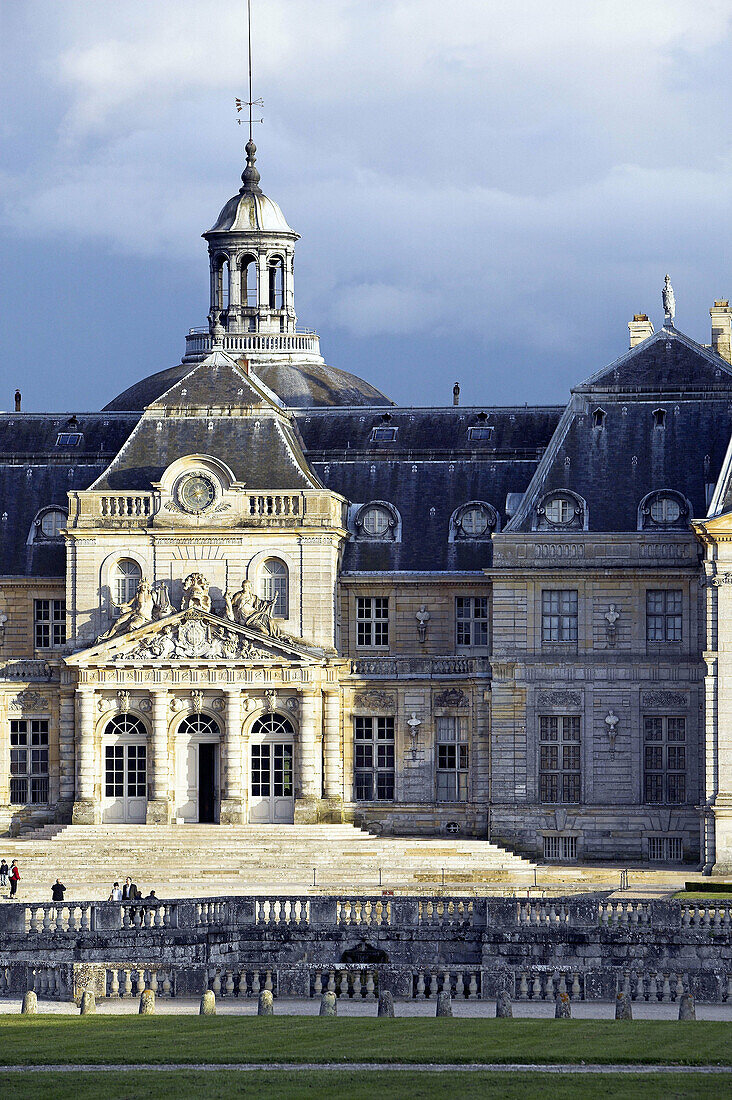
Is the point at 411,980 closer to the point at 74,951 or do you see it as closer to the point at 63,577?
the point at 74,951

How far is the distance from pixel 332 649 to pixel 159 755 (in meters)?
6.25

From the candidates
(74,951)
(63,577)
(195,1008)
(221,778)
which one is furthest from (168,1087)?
(63,577)

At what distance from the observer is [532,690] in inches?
3248

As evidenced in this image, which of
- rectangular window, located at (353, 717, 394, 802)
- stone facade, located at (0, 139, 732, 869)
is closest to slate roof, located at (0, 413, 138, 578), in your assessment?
stone facade, located at (0, 139, 732, 869)

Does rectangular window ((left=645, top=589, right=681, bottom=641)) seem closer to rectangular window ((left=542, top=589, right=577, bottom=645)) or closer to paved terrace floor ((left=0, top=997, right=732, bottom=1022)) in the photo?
rectangular window ((left=542, top=589, right=577, bottom=645))

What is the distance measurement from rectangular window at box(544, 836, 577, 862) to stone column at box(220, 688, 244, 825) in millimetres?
9309

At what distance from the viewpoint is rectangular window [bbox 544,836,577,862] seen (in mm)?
81688

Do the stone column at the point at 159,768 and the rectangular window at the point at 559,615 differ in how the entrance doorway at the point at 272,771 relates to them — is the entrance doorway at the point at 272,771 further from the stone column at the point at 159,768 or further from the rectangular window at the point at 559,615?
the rectangular window at the point at 559,615

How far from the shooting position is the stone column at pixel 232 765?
8144 cm

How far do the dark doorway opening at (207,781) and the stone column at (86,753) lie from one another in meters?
3.20

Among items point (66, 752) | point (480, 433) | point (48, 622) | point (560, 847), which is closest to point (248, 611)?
point (66, 752)

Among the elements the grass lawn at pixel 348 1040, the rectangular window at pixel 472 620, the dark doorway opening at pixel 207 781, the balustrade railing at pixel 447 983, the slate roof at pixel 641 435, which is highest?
the slate roof at pixel 641 435

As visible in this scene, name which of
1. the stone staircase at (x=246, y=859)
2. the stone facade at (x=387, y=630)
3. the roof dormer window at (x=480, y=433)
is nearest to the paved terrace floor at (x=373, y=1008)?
the stone staircase at (x=246, y=859)

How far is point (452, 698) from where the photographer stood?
84.2 m
